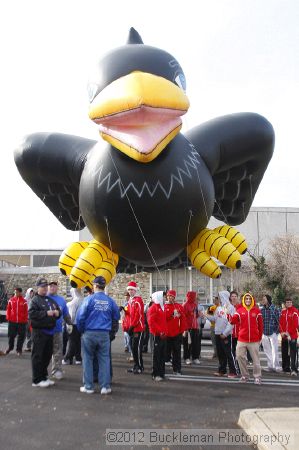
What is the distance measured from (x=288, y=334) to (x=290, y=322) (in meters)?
0.23

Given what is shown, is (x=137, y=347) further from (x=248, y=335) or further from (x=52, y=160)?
(x=52, y=160)

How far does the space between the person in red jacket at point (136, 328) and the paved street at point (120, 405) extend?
25 centimetres

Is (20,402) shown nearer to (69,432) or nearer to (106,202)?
(69,432)

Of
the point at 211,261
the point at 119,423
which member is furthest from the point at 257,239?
the point at 119,423

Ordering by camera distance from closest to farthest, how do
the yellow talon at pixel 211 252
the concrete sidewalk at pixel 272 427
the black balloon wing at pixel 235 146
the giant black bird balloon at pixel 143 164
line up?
1. the concrete sidewalk at pixel 272 427
2. the giant black bird balloon at pixel 143 164
3. the yellow talon at pixel 211 252
4. the black balloon wing at pixel 235 146

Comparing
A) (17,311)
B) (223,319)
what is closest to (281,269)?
(17,311)

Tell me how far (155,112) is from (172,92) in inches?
16.7

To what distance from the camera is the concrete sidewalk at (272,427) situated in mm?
Result: 3803

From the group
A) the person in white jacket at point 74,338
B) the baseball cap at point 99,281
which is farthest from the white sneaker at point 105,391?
the person in white jacket at point 74,338

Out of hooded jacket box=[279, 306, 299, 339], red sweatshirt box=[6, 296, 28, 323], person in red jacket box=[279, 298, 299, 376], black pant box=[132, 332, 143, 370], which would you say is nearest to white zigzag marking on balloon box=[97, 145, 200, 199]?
black pant box=[132, 332, 143, 370]

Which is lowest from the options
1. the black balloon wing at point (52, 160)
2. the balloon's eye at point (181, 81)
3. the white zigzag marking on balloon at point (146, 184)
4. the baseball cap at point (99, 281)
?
the baseball cap at point (99, 281)

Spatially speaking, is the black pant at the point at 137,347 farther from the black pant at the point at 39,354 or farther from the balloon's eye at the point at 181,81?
the balloon's eye at the point at 181,81

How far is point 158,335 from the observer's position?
25.1 ft

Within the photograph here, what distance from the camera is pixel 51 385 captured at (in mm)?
6828
